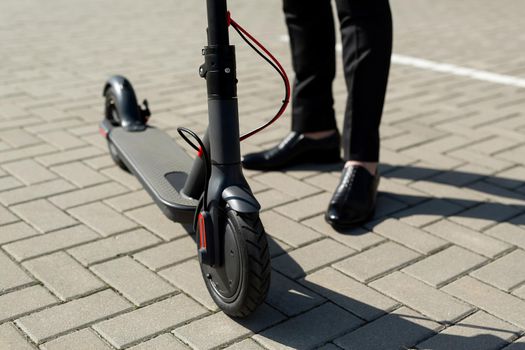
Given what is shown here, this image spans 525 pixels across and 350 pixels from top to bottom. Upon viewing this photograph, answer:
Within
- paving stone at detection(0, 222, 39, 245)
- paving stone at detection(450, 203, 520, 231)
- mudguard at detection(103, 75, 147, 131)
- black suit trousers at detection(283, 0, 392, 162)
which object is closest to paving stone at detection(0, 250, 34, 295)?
paving stone at detection(0, 222, 39, 245)

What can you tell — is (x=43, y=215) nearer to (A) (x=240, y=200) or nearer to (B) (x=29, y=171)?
(B) (x=29, y=171)

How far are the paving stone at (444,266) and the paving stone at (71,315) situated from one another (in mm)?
915

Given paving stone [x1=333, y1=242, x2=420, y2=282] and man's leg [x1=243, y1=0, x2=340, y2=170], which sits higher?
man's leg [x1=243, y1=0, x2=340, y2=170]

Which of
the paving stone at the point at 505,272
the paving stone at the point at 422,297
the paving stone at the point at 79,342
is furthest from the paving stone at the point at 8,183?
the paving stone at the point at 505,272

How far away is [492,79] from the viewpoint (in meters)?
5.03

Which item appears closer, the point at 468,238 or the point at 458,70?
the point at 468,238

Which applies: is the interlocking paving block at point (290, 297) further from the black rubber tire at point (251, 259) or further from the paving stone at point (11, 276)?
the paving stone at point (11, 276)

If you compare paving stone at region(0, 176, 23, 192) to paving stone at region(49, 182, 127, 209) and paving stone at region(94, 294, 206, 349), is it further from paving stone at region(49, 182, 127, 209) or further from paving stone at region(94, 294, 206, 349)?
paving stone at region(94, 294, 206, 349)

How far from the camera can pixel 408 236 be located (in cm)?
274

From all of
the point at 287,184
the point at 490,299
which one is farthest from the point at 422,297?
the point at 287,184

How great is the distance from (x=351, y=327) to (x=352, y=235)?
0.64 meters

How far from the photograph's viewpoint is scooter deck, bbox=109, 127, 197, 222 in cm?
252

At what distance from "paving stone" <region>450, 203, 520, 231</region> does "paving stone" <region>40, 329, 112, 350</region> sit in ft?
4.65

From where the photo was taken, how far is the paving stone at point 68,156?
3.48 m
